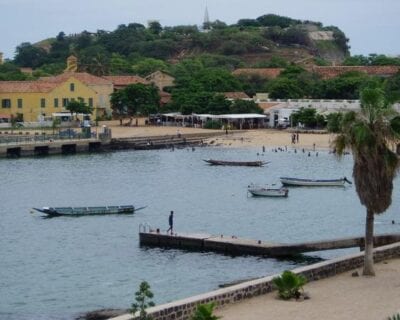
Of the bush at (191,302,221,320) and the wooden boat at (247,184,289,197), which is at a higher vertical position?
the bush at (191,302,221,320)

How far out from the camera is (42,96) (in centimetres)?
11769

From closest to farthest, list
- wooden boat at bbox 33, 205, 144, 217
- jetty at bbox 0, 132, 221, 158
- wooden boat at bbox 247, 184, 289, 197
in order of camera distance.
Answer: wooden boat at bbox 33, 205, 144, 217 → wooden boat at bbox 247, 184, 289, 197 → jetty at bbox 0, 132, 221, 158

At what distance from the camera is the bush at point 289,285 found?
27750 mm

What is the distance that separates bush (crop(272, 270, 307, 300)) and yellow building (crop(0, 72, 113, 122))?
92448mm

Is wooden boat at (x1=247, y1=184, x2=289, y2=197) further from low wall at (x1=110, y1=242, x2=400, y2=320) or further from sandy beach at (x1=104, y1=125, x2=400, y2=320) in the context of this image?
sandy beach at (x1=104, y1=125, x2=400, y2=320)

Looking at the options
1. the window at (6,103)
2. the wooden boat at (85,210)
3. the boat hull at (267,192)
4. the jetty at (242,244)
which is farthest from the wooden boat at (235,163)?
the window at (6,103)

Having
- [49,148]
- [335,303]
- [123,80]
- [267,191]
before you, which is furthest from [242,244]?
[123,80]

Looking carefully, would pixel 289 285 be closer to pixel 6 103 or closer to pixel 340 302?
pixel 340 302

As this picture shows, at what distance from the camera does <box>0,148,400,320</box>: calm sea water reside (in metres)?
37.2

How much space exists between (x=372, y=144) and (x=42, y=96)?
90.5 m

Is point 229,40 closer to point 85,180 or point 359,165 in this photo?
point 85,180

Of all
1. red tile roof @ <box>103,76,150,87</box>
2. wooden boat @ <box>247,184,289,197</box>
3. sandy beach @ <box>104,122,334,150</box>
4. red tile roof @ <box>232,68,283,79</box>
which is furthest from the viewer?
red tile roof @ <box>232,68,283,79</box>

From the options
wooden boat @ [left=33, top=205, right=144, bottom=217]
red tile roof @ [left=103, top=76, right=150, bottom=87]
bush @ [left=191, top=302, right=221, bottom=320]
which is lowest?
wooden boat @ [left=33, top=205, right=144, bottom=217]

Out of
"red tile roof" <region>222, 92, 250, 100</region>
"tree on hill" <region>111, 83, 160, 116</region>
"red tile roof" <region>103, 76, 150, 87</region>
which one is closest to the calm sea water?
"tree on hill" <region>111, 83, 160, 116</region>
